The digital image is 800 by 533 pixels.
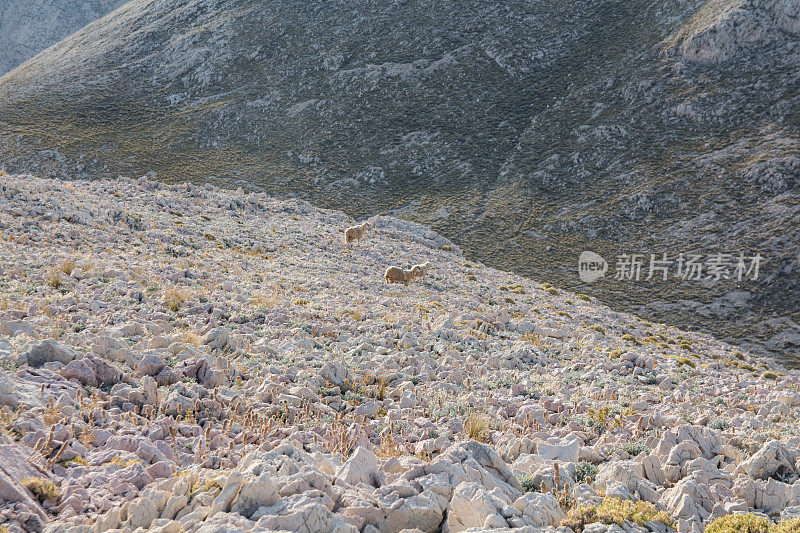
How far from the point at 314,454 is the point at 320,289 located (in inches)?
539

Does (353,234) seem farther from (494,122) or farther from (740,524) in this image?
(494,122)

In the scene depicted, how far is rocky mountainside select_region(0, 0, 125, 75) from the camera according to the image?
513 feet

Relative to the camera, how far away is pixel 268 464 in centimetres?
604

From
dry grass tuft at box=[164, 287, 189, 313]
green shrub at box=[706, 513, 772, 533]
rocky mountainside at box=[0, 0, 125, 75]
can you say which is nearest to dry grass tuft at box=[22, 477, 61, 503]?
green shrub at box=[706, 513, 772, 533]

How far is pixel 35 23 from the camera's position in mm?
162250

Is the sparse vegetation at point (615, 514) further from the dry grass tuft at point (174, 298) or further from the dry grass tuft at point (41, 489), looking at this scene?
the dry grass tuft at point (174, 298)

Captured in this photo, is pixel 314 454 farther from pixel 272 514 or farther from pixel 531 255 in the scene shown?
pixel 531 255

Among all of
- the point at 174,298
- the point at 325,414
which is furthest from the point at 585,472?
the point at 174,298

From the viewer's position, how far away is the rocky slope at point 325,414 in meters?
5.62

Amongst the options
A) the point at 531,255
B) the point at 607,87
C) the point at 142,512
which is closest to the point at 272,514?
the point at 142,512

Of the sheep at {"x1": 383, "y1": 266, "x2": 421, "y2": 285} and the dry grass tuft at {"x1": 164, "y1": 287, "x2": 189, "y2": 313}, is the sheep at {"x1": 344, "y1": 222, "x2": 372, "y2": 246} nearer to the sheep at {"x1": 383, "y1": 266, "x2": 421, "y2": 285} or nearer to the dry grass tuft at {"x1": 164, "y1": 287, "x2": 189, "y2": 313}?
the sheep at {"x1": 383, "y1": 266, "x2": 421, "y2": 285}

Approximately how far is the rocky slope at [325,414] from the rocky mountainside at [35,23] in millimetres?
179546

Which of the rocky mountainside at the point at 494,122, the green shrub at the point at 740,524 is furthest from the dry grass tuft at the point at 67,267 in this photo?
the rocky mountainside at the point at 494,122

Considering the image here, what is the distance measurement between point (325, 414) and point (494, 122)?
69.4m
